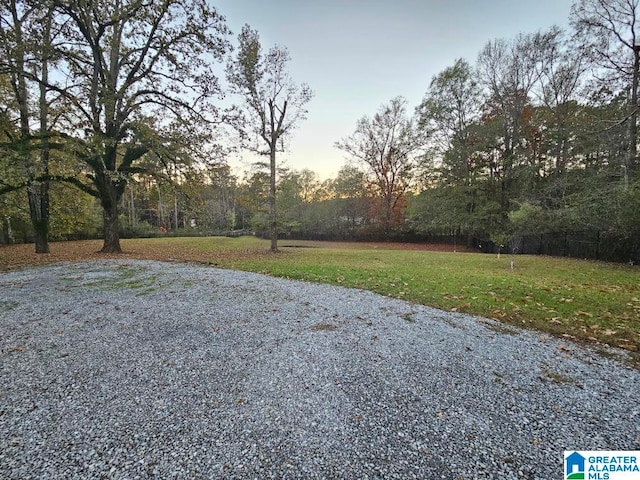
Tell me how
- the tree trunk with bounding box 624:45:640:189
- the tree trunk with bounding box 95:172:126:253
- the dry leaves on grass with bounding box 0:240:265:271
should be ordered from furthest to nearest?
the tree trunk with bounding box 95:172:126:253, the tree trunk with bounding box 624:45:640:189, the dry leaves on grass with bounding box 0:240:265:271

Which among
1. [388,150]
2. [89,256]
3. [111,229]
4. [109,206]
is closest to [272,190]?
[109,206]

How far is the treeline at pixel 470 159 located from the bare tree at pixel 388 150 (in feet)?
0.43

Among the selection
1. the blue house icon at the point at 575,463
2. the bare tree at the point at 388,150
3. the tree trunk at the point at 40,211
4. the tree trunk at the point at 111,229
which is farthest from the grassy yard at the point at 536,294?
the bare tree at the point at 388,150

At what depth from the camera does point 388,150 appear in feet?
93.7

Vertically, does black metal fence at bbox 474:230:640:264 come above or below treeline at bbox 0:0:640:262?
below

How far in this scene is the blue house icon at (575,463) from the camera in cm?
179

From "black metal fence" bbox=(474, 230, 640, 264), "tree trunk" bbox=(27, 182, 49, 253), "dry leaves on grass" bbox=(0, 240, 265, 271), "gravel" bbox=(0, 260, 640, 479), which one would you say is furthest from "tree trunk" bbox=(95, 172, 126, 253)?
"black metal fence" bbox=(474, 230, 640, 264)

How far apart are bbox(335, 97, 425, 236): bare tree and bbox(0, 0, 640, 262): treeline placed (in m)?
0.13

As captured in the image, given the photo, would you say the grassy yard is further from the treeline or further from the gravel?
the treeline

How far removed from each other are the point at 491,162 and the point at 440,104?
19.6 ft

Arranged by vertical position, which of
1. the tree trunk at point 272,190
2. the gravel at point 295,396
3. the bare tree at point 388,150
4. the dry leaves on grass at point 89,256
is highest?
the bare tree at point 388,150

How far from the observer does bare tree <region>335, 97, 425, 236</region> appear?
27.1 m

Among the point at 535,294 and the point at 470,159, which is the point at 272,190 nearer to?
the point at 535,294

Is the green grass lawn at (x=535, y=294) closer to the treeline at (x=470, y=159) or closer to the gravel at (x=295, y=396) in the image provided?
the gravel at (x=295, y=396)
